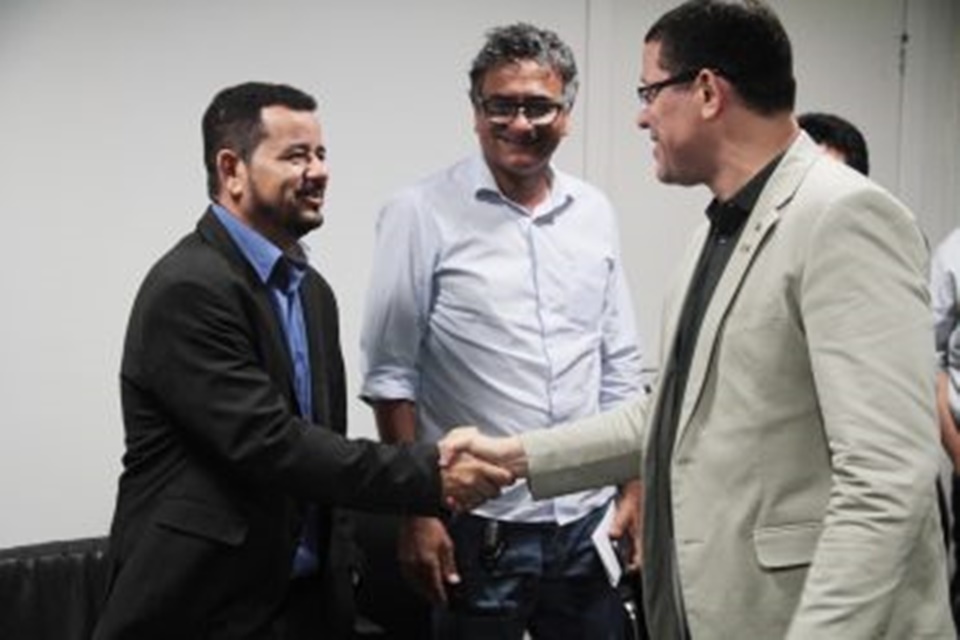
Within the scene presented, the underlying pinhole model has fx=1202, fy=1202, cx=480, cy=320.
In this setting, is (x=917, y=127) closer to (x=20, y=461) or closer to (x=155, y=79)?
(x=155, y=79)

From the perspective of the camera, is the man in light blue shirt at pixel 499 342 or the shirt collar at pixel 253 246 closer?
the shirt collar at pixel 253 246

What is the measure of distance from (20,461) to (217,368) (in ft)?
4.26

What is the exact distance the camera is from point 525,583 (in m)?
2.43

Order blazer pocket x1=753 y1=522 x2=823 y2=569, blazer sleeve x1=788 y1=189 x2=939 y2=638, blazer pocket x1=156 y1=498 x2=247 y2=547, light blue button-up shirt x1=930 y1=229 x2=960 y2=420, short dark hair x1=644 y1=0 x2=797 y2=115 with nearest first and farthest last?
blazer sleeve x1=788 y1=189 x2=939 y2=638, blazer pocket x1=753 y1=522 x2=823 y2=569, short dark hair x1=644 y1=0 x2=797 y2=115, blazer pocket x1=156 y1=498 x2=247 y2=547, light blue button-up shirt x1=930 y1=229 x2=960 y2=420

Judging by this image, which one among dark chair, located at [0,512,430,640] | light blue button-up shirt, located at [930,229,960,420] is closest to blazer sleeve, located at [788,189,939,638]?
dark chair, located at [0,512,430,640]

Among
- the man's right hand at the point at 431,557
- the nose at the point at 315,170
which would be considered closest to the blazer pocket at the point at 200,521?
the man's right hand at the point at 431,557

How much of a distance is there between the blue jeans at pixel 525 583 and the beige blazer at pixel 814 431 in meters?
0.78

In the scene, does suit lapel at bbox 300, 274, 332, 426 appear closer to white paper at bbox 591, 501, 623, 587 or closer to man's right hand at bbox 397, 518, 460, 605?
man's right hand at bbox 397, 518, 460, 605

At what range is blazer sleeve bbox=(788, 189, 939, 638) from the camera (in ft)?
4.67

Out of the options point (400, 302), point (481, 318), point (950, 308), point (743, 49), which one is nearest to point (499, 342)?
point (481, 318)

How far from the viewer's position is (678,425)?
1.70 m

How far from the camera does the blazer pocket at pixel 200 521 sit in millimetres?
1923

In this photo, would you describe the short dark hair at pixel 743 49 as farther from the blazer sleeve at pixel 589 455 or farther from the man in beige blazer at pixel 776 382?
the blazer sleeve at pixel 589 455

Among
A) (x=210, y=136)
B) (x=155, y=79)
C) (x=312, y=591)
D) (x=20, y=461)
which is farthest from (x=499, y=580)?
(x=155, y=79)
